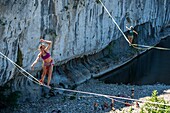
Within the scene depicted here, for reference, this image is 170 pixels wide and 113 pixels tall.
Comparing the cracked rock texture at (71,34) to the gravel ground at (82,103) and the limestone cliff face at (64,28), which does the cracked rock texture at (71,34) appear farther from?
the gravel ground at (82,103)

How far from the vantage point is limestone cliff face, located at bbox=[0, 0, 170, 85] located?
50.4 feet

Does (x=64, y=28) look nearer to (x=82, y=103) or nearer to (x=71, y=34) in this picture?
(x=71, y=34)

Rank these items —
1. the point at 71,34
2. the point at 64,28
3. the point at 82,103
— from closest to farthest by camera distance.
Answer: the point at 82,103, the point at 64,28, the point at 71,34

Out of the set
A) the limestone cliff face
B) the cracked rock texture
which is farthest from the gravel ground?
the limestone cliff face

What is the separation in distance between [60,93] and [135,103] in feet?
12.3

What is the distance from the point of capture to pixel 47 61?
35.6 ft

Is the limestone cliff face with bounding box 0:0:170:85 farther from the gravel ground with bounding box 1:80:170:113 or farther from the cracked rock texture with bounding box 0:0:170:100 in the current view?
the gravel ground with bounding box 1:80:170:113

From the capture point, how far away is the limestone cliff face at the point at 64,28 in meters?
15.4

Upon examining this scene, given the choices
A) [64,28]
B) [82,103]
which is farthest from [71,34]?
[82,103]

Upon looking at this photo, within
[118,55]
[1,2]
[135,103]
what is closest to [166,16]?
[118,55]

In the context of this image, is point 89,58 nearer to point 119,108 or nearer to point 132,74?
point 132,74

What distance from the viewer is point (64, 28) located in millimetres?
19812

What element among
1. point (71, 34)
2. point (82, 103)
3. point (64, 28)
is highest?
point (64, 28)

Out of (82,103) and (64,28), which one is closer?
(82,103)
